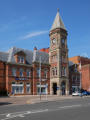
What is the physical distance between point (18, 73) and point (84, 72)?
29607 mm

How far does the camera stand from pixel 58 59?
49.8 metres

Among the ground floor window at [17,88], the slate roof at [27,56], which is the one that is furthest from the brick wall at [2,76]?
the ground floor window at [17,88]

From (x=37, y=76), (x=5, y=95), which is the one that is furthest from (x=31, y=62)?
(x=5, y=95)

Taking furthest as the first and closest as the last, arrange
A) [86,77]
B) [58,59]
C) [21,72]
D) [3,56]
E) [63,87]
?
[86,77] < [63,87] < [58,59] < [21,72] < [3,56]

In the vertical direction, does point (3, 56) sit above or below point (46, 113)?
above

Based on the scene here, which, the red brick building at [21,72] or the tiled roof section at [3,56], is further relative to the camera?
the tiled roof section at [3,56]

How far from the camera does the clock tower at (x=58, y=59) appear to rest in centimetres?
4953

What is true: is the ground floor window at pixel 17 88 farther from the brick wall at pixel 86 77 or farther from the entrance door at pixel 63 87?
the brick wall at pixel 86 77

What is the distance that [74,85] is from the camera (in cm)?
5766

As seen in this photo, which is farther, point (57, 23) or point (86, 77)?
point (86, 77)

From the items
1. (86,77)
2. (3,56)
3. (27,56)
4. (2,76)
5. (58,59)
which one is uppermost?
(27,56)

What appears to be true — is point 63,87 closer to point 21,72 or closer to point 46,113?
point 21,72

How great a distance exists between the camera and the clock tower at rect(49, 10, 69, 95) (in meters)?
49.5

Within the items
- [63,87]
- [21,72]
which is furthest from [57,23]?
[63,87]
